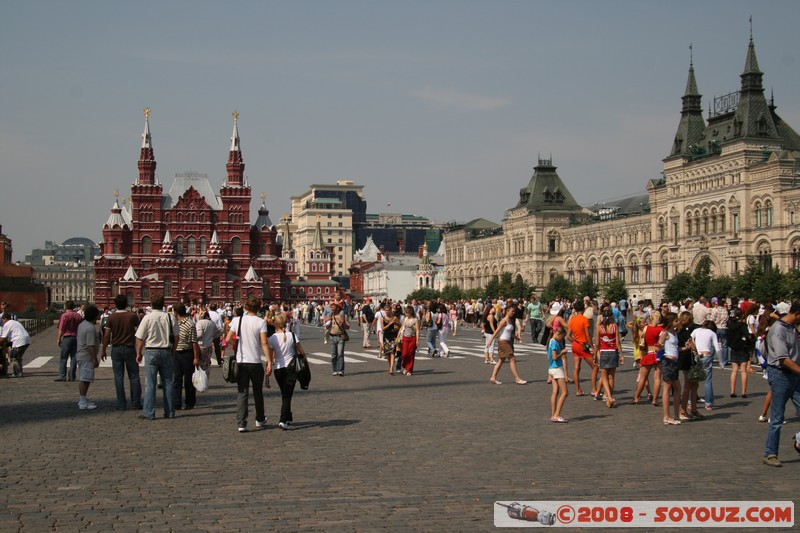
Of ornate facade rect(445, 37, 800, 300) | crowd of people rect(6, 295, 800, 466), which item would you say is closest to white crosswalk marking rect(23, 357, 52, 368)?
crowd of people rect(6, 295, 800, 466)

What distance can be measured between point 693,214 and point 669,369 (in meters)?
75.5

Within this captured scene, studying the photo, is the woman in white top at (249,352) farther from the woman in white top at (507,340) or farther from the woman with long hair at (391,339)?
the woman with long hair at (391,339)

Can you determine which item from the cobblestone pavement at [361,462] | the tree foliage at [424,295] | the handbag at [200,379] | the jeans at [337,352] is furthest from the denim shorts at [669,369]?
the tree foliage at [424,295]

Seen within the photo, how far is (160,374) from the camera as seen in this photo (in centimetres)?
1384

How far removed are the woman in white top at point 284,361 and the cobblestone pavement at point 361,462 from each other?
29 cm

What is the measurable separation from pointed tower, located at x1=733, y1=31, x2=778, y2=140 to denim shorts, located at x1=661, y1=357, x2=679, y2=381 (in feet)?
236

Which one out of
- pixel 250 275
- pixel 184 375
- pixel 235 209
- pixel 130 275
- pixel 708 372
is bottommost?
pixel 708 372

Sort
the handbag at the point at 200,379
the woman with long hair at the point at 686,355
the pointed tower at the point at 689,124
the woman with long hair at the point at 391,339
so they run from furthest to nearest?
the pointed tower at the point at 689,124
the woman with long hair at the point at 391,339
the handbag at the point at 200,379
the woman with long hair at the point at 686,355

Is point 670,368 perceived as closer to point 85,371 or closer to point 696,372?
point 696,372

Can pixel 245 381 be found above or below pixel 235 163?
below

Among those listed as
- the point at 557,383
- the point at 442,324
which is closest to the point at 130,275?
the point at 442,324

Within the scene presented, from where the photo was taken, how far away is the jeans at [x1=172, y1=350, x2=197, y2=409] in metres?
15.2

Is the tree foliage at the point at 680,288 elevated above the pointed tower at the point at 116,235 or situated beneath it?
situated beneath

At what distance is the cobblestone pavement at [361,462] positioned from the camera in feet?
26.6
